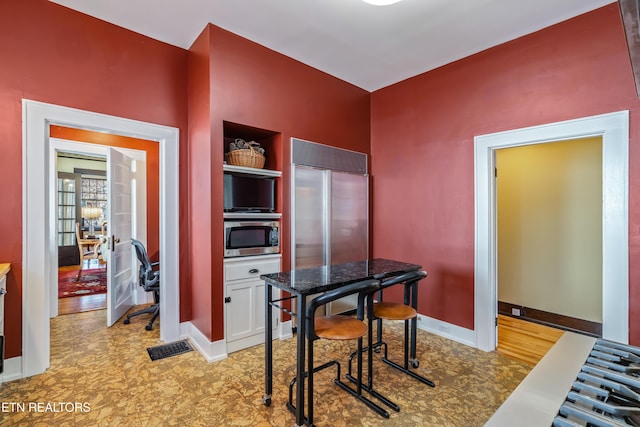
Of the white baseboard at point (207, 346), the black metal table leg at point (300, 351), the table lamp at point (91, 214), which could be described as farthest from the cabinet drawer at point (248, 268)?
the table lamp at point (91, 214)

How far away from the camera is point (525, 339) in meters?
3.26

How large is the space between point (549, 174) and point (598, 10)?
6.23ft

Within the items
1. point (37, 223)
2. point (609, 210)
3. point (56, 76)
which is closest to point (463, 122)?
point (609, 210)

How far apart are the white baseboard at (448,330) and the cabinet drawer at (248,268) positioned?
1.87 meters

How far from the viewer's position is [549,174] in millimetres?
3807

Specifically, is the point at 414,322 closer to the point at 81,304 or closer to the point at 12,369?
the point at 12,369

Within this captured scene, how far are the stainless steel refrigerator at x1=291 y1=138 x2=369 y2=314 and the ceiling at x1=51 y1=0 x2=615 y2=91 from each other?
1059mm

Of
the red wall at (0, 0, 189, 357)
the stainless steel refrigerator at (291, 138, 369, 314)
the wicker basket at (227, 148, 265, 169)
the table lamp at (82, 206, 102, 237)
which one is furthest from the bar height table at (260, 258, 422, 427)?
the table lamp at (82, 206, 102, 237)

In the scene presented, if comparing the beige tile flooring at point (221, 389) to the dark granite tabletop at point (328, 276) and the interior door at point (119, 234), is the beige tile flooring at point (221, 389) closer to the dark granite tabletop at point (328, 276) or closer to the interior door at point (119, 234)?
the interior door at point (119, 234)

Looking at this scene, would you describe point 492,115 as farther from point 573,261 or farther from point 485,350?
point 485,350

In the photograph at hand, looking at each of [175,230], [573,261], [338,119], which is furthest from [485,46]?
[175,230]

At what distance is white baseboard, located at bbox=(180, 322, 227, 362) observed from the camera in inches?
108

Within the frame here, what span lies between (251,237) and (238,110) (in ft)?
4.12

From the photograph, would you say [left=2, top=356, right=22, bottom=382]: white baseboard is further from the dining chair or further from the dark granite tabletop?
the dining chair
